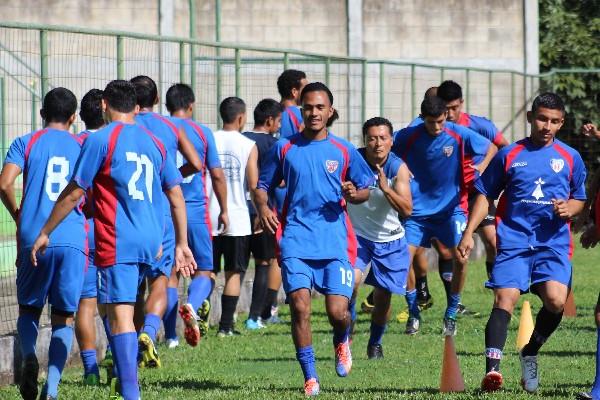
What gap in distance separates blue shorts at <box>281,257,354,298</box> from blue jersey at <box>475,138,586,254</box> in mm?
1086

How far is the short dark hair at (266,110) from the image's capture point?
47.9 feet

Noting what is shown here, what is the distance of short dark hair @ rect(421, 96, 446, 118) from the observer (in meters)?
13.4

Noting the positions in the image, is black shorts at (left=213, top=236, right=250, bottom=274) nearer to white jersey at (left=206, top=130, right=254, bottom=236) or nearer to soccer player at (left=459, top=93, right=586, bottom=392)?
white jersey at (left=206, top=130, right=254, bottom=236)

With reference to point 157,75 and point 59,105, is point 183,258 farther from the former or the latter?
point 157,75

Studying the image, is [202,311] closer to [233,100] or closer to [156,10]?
[233,100]

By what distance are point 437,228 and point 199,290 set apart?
105 inches

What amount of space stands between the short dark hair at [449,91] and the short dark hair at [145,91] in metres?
3.56

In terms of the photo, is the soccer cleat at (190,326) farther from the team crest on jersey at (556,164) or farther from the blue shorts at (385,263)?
the team crest on jersey at (556,164)

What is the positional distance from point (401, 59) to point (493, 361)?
18.1 m

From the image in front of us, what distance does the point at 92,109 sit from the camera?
10.8 m

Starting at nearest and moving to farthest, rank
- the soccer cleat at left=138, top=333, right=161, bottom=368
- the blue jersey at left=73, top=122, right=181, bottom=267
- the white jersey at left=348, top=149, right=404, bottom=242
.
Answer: the blue jersey at left=73, top=122, right=181, bottom=267 → the soccer cleat at left=138, top=333, right=161, bottom=368 → the white jersey at left=348, top=149, right=404, bottom=242

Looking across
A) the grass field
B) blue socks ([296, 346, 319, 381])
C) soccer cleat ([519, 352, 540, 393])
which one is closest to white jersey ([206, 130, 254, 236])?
the grass field

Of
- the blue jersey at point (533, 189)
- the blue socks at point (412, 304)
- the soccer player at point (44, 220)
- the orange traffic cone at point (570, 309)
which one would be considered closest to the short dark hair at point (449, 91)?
the blue socks at point (412, 304)

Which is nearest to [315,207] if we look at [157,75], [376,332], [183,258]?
[183,258]
